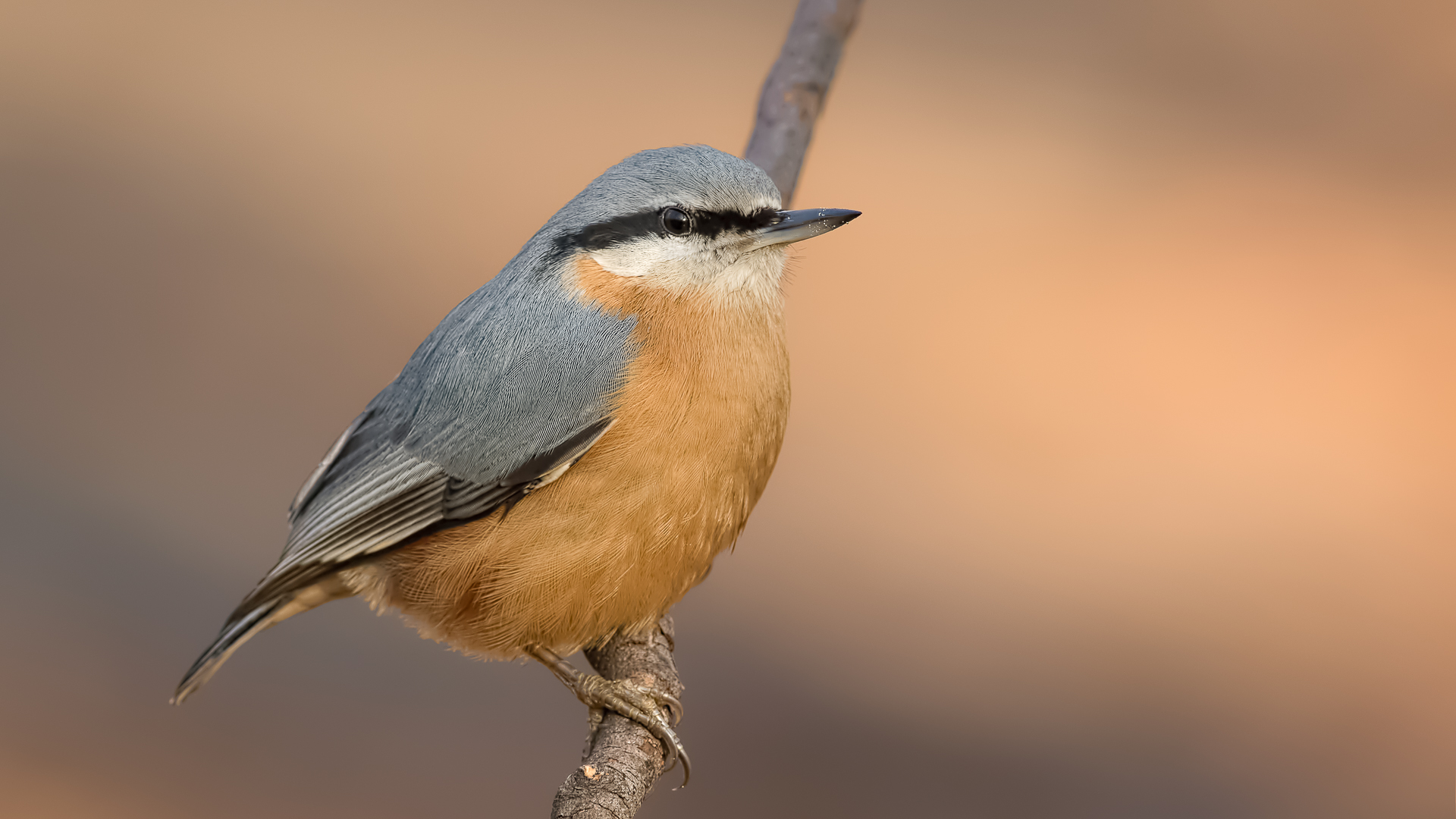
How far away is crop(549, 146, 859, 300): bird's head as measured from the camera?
2455mm

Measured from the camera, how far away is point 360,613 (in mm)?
5242

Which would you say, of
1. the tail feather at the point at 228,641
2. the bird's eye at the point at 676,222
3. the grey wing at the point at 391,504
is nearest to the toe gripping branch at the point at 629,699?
the grey wing at the point at 391,504

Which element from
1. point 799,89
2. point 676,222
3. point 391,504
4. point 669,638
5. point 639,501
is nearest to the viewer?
point 639,501

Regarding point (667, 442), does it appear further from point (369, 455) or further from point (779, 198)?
point (369, 455)

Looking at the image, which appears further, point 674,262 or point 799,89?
point 799,89

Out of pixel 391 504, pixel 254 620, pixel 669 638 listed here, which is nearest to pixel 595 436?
pixel 391 504

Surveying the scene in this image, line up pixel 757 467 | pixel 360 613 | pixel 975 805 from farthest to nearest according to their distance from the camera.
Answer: pixel 360 613
pixel 975 805
pixel 757 467

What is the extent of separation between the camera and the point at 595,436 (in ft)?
7.91

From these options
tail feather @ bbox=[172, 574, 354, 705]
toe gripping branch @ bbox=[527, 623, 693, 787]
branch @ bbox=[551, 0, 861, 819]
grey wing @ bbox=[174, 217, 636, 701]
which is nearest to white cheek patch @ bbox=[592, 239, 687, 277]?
grey wing @ bbox=[174, 217, 636, 701]

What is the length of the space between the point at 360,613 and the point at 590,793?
3.53 m

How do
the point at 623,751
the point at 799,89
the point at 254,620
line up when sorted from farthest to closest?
the point at 799,89 < the point at 254,620 < the point at 623,751

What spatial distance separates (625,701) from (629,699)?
0.01 m

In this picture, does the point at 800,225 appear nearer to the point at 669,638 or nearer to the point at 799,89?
the point at 799,89

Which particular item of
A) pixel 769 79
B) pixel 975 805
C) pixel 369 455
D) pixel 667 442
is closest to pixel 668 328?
pixel 667 442
